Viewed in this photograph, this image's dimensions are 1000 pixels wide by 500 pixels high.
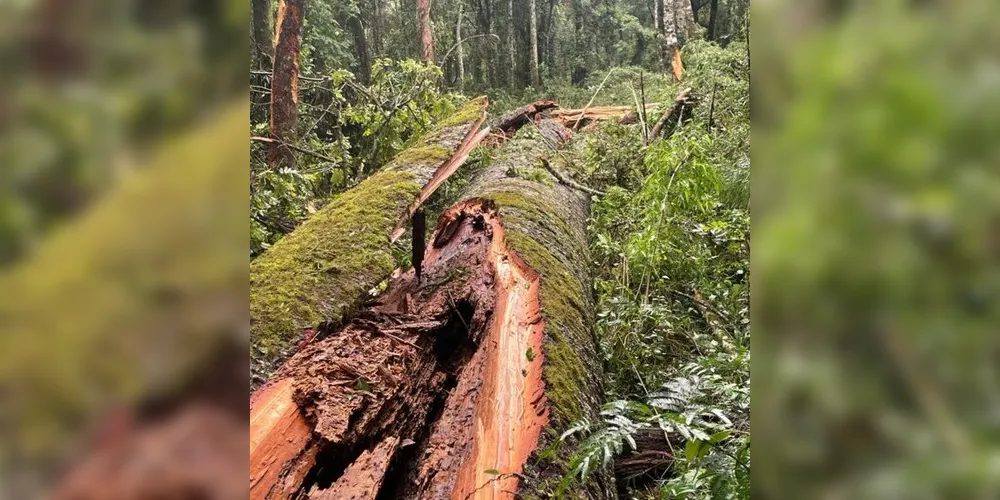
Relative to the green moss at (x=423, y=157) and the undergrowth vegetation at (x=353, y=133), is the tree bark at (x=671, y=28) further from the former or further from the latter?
the green moss at (x=423, y=157)

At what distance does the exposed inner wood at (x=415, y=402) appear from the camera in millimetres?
1364

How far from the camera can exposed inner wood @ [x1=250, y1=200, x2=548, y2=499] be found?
1.36 m

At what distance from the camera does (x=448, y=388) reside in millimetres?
1800

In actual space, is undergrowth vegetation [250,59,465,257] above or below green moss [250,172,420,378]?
above

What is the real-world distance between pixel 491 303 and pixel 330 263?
1.87 feet

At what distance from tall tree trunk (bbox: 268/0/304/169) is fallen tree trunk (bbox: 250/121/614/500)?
190cm
